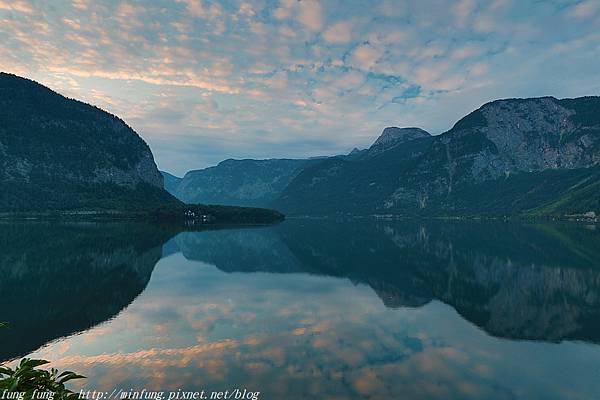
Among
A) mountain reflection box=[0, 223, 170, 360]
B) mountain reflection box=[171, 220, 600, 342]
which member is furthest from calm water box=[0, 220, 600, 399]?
mountain reflection box=[171, 220, 600, 342]

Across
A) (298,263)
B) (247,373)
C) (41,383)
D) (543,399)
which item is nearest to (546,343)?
(543,399)

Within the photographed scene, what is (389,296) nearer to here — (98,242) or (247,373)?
(247,373)

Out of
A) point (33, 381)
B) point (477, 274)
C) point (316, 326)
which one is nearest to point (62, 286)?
point (316, 326)

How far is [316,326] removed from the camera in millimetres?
43875

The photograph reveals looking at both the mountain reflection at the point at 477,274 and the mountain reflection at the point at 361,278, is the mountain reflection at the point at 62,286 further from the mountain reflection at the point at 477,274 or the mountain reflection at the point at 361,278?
the mountain reflection at the point at 477,274

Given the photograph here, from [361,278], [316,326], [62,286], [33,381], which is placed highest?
[33,381]

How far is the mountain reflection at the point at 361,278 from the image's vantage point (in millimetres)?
45500

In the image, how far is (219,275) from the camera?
82.4 m

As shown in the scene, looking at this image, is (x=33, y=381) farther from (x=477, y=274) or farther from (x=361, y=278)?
(x=477, y=274)

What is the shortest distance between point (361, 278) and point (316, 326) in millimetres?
33751

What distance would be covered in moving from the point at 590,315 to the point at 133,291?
6509 cm

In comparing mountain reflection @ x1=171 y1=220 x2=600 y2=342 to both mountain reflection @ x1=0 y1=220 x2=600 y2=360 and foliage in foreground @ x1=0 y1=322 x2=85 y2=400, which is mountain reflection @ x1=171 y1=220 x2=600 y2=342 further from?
foliage in foreground @ x1=0 y1=322 x2=85 y2=400

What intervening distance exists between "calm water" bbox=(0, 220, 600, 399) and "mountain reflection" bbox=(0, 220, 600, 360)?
38cm

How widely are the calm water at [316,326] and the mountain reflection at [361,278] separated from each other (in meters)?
0.38
